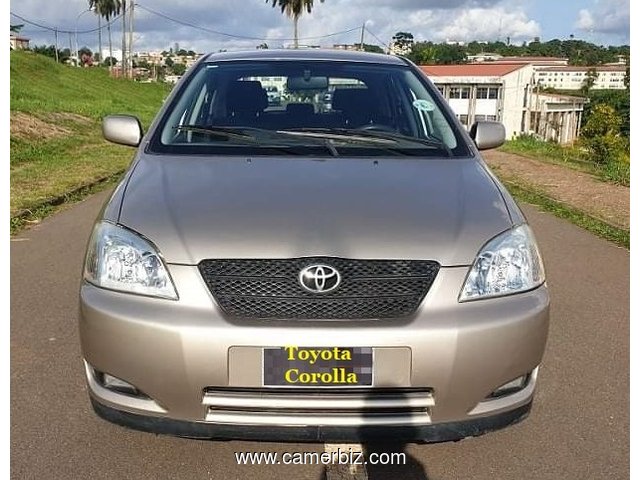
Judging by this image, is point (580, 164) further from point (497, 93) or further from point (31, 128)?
point (497, 93)

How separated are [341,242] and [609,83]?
15707 cm

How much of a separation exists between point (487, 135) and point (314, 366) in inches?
90.0

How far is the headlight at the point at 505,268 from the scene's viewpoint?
2.62m

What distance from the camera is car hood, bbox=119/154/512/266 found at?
2.57 m

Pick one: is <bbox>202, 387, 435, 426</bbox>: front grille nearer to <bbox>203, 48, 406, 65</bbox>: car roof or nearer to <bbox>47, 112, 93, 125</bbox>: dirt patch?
<bbox>203, 48, 406, 65</bbox>: car roof

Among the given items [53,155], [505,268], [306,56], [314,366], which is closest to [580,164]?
[53,155]

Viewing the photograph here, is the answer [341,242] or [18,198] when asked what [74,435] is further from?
[18,198]

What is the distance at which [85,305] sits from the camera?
8.70 ft

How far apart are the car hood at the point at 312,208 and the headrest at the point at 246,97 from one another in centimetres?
71

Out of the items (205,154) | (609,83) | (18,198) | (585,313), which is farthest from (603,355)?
(609,83)

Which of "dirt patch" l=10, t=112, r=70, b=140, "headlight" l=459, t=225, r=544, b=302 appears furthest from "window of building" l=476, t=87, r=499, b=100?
"headlight" l=459, t=225, r=544, b=302

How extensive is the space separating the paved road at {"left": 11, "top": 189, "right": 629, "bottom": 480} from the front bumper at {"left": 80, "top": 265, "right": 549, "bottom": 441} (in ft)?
1.41

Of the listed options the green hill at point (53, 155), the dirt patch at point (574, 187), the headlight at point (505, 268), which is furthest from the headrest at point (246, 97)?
the dirt patch at point (574, 187)

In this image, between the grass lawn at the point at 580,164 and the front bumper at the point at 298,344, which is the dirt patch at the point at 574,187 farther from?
the front bumper at the point at 298,344
